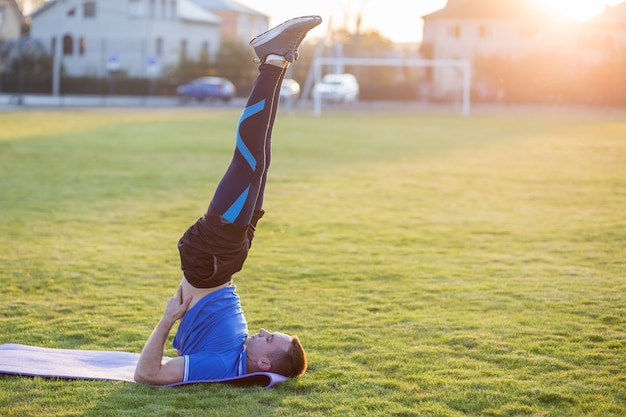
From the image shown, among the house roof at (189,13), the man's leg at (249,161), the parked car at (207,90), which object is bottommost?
the man's leg at (249,161)

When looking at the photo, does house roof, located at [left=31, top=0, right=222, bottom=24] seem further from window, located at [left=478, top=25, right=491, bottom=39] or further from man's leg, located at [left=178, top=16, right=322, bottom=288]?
man's leg, located at [left=178, top=16, right=322, bottom=288]

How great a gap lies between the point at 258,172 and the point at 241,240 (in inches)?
15.6

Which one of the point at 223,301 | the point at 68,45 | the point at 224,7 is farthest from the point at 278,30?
the point at 224,7

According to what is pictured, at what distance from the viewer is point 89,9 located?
5525 cm

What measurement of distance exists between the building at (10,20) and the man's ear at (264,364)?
2256 inches

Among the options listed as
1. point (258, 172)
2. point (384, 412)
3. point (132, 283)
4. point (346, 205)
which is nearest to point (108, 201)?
point (346, 205)

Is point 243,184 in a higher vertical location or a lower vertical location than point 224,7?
lower

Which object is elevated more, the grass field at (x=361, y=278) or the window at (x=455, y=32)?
the window at (x=455, y=32)

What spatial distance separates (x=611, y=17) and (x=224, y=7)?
49.3m

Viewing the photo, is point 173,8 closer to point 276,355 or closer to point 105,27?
point 105,27

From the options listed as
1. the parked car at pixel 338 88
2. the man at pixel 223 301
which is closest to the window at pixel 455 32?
the parked car at pixel 338 88

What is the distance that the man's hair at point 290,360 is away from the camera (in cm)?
446

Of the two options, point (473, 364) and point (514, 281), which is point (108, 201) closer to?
point (514, 281)

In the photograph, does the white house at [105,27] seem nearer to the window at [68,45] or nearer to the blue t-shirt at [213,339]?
the window at [68,45]
